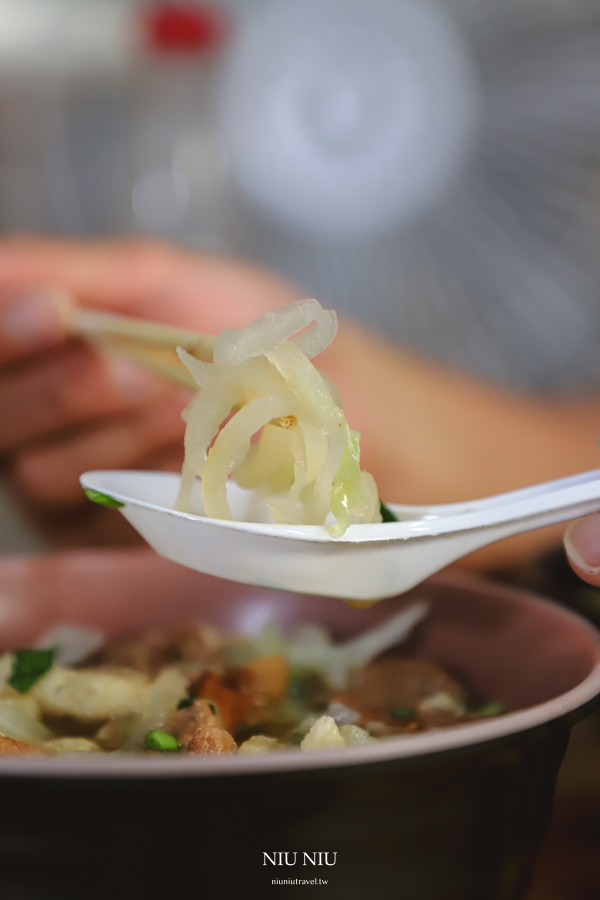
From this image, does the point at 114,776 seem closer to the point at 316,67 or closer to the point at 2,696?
the point at 2,696

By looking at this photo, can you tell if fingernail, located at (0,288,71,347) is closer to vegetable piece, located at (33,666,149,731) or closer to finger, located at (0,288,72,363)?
finger, located at (0,288,72,363)

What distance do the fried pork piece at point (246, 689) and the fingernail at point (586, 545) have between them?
307mm

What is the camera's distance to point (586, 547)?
1.80 ft

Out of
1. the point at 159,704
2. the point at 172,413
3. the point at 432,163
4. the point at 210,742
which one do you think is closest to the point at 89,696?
the point at 159,704

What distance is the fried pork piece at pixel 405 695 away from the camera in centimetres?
64

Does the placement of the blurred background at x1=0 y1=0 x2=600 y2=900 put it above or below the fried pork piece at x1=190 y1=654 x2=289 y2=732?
above

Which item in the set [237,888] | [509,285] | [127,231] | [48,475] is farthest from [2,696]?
[509,285]

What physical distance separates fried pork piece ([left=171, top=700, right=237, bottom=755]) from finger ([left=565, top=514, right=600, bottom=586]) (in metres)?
0.30

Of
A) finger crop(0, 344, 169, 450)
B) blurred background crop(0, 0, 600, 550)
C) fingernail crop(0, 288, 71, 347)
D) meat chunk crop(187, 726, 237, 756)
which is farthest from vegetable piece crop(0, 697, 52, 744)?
blurred background crop(0, 0, 600, 550)

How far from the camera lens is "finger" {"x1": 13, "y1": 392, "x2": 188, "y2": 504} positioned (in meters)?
1.36

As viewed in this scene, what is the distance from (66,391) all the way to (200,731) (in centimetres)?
83

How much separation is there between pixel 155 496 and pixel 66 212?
219 cm

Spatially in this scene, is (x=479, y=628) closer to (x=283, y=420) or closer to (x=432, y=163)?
(x=283, y=420)

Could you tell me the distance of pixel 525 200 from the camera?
2.55m
